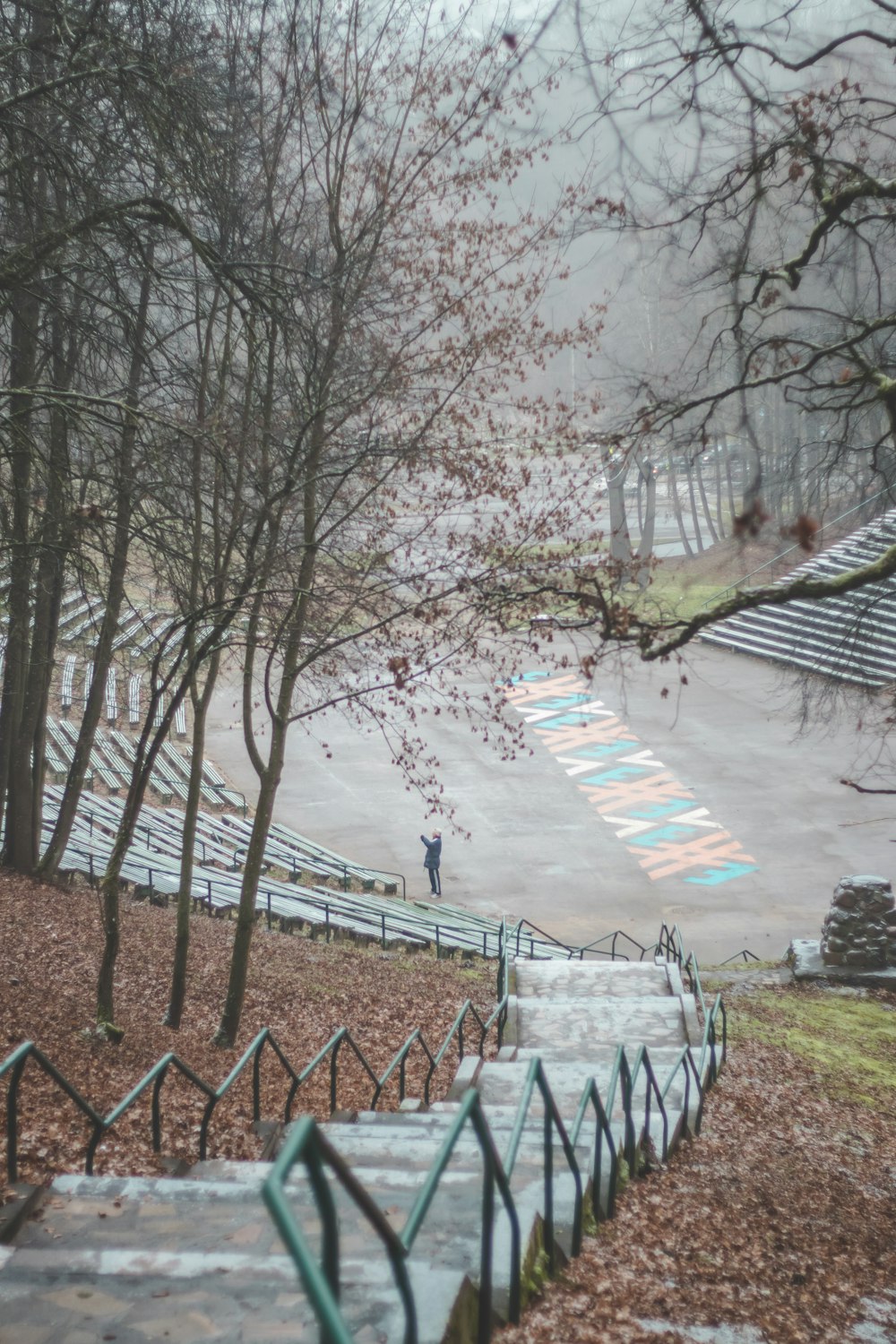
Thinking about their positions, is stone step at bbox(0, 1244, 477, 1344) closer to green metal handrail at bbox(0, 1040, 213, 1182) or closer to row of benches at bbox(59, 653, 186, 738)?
green metal handrail at bbox(0, 1040, 213, 1182)

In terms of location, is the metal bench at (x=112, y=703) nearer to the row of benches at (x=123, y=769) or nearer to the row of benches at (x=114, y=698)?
the row of benches at (x=114, y=698)

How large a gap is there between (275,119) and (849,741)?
2627 cm

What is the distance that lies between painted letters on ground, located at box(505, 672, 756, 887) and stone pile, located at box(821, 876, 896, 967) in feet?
18.1

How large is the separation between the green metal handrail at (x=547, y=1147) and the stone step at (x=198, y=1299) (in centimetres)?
60

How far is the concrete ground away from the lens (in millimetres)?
20844

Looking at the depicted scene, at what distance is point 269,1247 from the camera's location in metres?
3.71

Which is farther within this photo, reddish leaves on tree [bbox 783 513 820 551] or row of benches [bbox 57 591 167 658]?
row of benches [bbox 57 591 167 658]

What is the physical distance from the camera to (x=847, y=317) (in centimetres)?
721

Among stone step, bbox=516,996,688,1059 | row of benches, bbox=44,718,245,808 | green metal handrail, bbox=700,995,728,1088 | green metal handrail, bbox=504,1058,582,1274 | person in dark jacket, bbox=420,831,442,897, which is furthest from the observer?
row of benches, bbox=44,718,245,808

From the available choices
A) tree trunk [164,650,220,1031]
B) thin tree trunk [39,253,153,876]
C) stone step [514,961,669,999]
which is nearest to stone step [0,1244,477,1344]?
thin tree trunk [39,253,153,876]

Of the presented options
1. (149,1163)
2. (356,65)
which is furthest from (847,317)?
(149,1163)

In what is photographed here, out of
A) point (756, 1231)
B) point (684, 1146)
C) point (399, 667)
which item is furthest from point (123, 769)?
point (756, 1231)

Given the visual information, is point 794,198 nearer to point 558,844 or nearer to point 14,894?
point 14,894

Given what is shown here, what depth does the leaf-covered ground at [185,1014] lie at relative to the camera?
628cm
